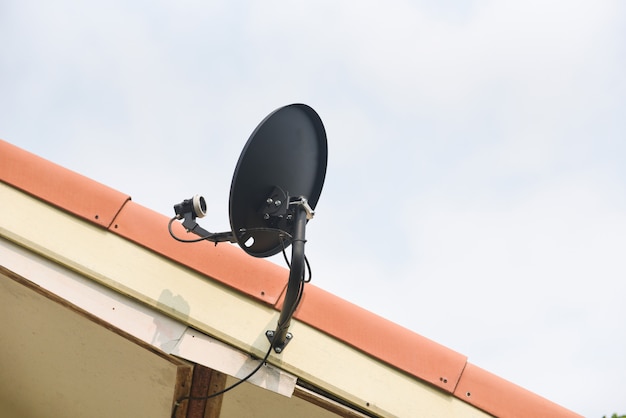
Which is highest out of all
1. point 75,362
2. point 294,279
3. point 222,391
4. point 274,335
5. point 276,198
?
point 276,198

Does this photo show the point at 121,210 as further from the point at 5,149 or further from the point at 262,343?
the point at 262,343

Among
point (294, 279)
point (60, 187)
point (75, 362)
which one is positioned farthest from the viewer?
point (75, 362)

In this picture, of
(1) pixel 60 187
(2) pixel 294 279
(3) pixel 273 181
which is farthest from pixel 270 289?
(1) pixel 60 187

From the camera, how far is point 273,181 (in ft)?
8.24

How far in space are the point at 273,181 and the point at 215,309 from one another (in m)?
0.59

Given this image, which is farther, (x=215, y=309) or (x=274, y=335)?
(x=215, y=309)

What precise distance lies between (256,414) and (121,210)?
1076mm

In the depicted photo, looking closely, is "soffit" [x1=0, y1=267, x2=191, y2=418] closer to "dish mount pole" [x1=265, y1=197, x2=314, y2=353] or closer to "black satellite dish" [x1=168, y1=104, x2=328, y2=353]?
"dish mount pole" [x1=265, y1=197, x2=314, y2=353]

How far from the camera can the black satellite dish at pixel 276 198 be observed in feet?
7.88

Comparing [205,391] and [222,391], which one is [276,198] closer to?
[222,391]

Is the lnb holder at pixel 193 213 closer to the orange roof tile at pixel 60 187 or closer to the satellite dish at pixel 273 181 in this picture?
the satellite dish at pixel 273 181

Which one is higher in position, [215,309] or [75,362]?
[215,309]

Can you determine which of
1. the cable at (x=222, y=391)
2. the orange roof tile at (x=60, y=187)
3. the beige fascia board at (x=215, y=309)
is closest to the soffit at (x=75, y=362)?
the cable at (x=222, y=391)

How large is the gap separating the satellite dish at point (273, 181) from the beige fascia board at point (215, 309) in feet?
1.04
